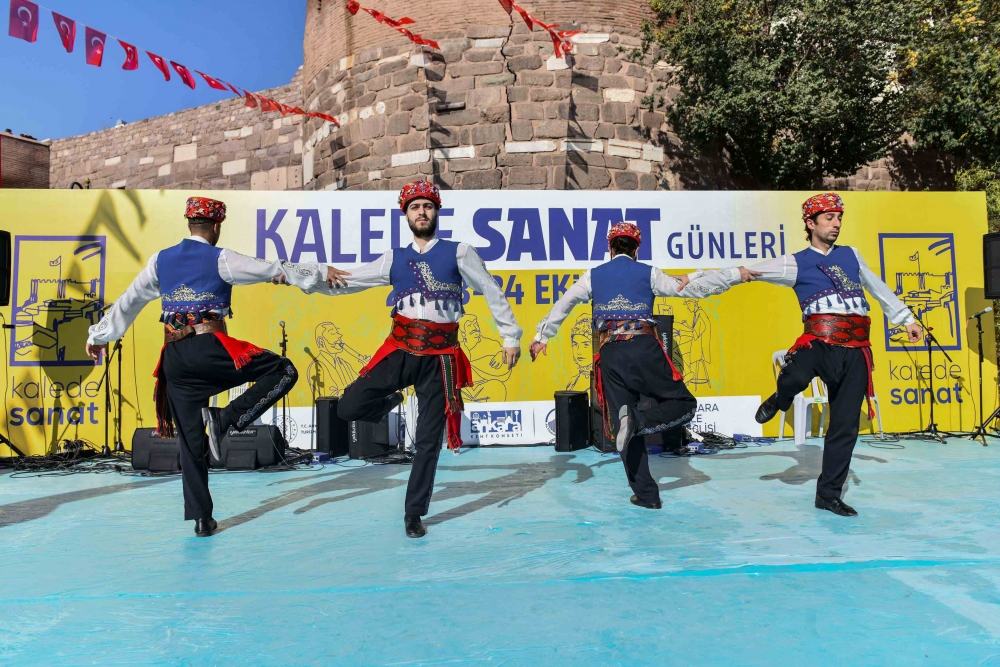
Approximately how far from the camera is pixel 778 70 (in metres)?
10.7

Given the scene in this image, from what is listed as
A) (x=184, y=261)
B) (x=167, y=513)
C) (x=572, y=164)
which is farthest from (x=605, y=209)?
(x=167, y=513)

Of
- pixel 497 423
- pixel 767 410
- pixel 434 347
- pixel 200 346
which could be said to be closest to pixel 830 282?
pixel 767 410

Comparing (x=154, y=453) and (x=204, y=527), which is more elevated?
(x=154, y=453)

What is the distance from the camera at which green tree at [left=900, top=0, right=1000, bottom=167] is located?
37.1 ft

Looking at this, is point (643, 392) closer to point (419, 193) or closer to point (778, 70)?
point (419, 193)

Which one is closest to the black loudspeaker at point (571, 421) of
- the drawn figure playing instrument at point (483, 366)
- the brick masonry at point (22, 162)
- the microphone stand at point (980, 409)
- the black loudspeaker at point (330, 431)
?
the drawn figure playing instrument at point (483, 366)

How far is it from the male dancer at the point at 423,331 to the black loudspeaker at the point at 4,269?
389 cm

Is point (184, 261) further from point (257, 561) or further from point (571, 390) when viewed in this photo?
point (571, 390)

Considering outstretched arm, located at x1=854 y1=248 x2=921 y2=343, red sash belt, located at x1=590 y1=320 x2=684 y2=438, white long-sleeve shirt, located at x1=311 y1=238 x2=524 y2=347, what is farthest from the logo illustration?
outstretched arm, located at x1=854 y1=248 x2=921 y2=343

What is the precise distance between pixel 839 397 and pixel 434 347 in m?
2.28

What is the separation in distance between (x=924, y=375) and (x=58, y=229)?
8883mm

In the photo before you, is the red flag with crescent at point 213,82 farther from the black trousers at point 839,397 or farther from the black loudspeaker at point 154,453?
the black trousers at point 839,397

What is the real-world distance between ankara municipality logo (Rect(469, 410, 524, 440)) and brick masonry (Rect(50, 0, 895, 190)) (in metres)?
3.85

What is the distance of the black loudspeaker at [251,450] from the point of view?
545 centimetres
